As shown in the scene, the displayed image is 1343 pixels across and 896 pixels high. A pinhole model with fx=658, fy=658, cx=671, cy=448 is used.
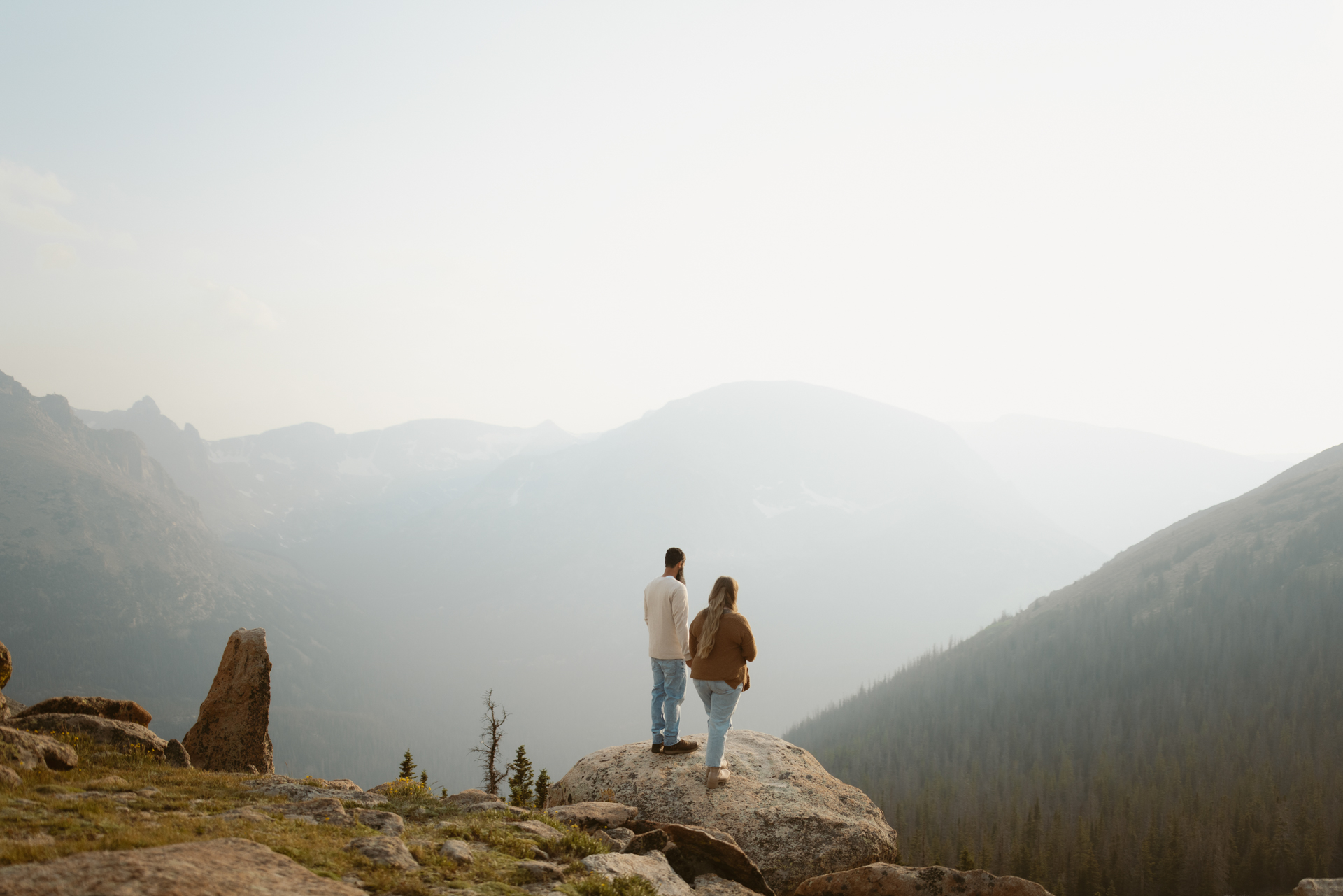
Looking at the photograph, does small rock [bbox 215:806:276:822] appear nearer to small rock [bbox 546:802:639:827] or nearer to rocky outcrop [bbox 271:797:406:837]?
rocky outcrop [bbox 271:797:406:837]

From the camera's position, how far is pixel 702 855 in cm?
1352

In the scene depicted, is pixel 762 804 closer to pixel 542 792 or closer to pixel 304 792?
pixel 304 792

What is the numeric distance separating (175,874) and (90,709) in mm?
17702

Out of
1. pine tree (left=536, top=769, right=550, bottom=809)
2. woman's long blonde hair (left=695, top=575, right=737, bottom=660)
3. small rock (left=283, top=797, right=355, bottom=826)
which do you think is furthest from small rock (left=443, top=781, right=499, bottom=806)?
woman's long blonde hair (left=695, top=575, right=737, bottom=660)

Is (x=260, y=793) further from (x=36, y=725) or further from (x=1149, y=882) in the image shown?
(x=1149, y=882)

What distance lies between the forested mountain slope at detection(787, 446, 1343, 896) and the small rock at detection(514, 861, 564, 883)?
81745 mm

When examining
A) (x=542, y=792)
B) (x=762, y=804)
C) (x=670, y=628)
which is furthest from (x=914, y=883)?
(x=542, y=792)

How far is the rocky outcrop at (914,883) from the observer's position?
13.2 m

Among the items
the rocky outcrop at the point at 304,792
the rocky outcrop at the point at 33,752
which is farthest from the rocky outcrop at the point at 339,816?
the rocky outcrop at the point at 33,752

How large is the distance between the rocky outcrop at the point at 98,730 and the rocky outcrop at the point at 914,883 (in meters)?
16.7

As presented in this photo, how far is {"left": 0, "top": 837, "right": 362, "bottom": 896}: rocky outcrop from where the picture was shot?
20.0 ft

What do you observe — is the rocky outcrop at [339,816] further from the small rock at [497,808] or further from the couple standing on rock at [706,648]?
the couple standing on rock at [706,648]

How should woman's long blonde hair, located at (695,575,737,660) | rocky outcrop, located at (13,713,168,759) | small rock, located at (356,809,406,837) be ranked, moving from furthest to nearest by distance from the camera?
rocky outcrop, located at (13,713,168,759) → woman's long blonde hair, located at (695,575,737,660) → small rock, located at (356,809,406,837)

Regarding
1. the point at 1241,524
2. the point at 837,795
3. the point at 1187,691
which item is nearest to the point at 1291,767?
the point at 1187,691
